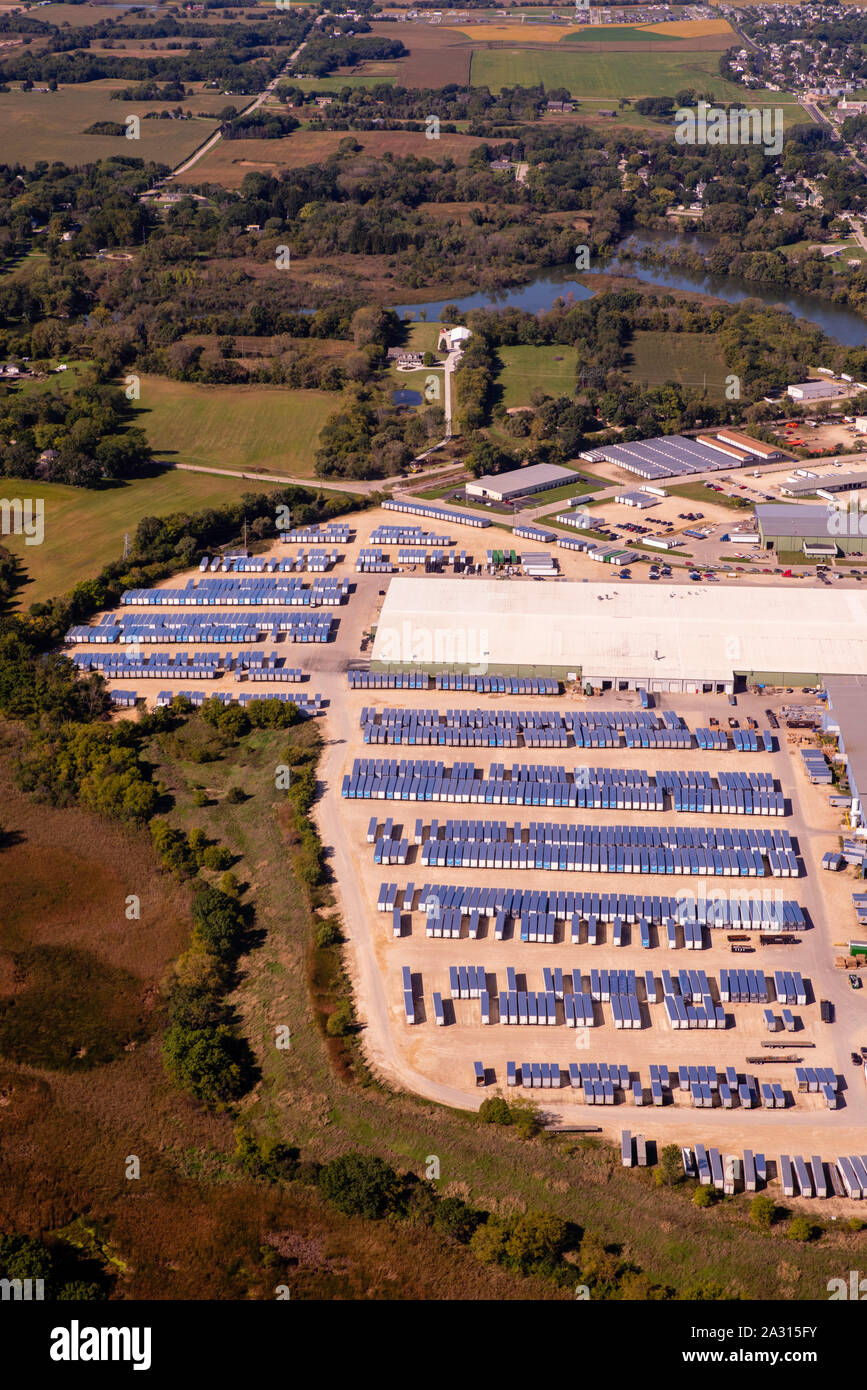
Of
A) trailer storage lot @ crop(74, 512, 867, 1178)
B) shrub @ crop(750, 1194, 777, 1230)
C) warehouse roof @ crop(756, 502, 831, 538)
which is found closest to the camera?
shrub @ crop(750, 1194, 777, 1230)

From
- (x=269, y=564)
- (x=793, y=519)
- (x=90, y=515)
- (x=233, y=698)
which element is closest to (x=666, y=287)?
(x=793, y=519)

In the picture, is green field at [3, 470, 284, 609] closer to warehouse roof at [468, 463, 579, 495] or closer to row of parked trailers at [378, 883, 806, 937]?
warehouse roof at [468, 463, 579, 495]

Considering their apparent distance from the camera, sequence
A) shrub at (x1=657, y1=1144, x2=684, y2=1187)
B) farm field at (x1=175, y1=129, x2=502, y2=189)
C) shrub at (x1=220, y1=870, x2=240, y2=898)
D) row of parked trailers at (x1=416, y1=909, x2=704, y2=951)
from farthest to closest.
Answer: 1. farm field at (x1=175, y1=129, x2=502, y2=189)
2. shrub at (x1=220, y1=870, x2=240, y2=898)
3. row of parked trailers at (x1=416, y1=909, x2=704, y2=951)
4. shrub at (x1=657, y1=1144, x2=684, y2=1187)

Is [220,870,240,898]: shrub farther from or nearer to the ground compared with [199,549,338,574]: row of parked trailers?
nearer to the ground

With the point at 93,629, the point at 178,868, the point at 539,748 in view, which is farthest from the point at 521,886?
the point at 93,629

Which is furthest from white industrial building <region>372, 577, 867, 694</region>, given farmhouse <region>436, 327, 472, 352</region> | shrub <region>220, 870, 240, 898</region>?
farmhouse <region>436, 327, 472, 352</region>

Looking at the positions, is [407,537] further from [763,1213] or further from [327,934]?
[763,1213]

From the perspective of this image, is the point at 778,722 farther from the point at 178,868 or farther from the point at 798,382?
the point at 798,382

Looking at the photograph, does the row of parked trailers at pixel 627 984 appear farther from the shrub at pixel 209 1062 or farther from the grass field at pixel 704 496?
A: the grass field at pixel 704 496
